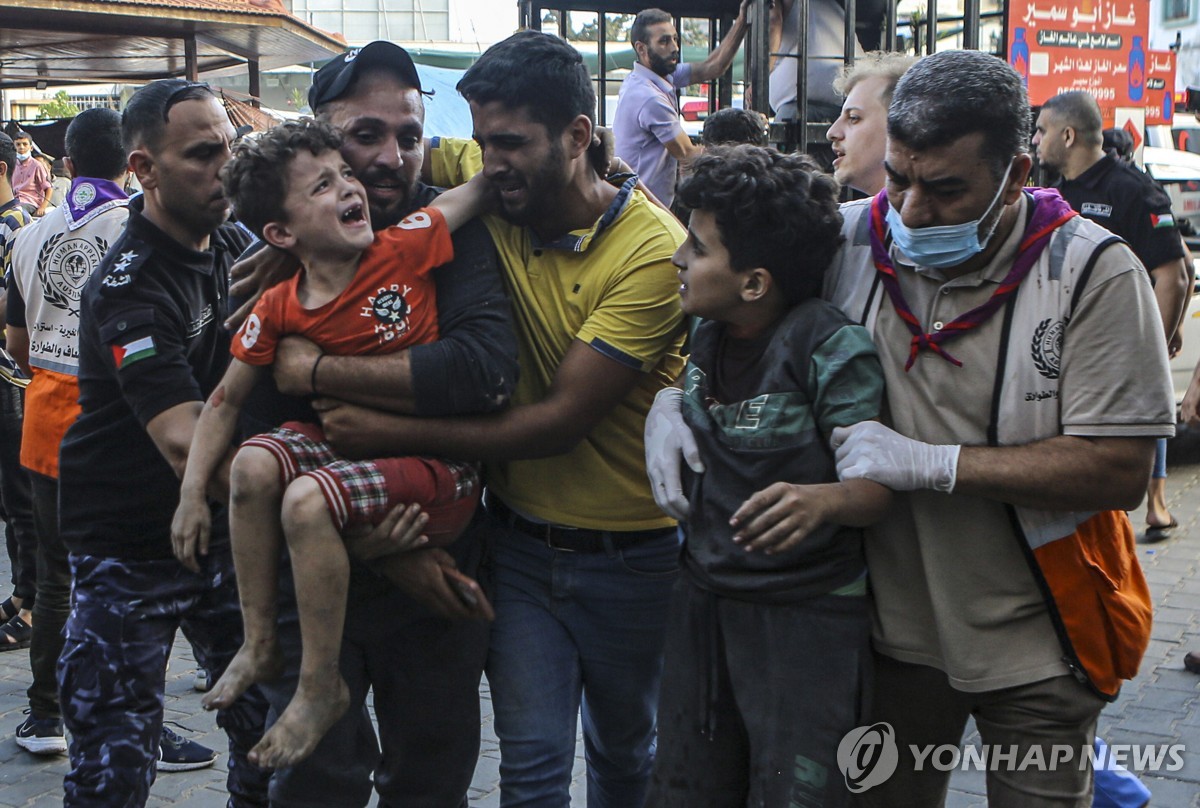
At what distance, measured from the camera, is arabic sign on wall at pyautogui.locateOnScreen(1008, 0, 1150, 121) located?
33.3ft

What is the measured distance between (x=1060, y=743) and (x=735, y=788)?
65 centimetres

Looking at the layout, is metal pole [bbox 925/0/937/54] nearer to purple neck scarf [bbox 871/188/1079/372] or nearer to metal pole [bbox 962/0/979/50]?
metal pole [bbox 962/0/979/50]

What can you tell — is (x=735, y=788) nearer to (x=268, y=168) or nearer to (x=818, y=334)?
(x=818, y=334)

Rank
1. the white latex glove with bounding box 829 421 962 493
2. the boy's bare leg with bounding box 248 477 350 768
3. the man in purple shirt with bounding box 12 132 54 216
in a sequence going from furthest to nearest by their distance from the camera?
the man in purple shirt with bounding box 12 132 54 216
the boy's bare leg with bounding box 248 477 350 768
the white latex glove with bounding box 829 421 962 493

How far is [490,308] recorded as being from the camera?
2676mm

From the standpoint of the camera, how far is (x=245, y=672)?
2.62 metres

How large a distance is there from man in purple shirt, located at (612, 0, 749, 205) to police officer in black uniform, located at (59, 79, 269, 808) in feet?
14.8

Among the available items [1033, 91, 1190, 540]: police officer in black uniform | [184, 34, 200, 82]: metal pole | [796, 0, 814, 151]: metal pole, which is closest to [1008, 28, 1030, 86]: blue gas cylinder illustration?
[796, 0, 814, 151]: metal pole

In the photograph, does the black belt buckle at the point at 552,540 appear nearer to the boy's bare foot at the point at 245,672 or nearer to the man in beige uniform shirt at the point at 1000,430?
the man in beige uniform shirt at the point at 1000,430

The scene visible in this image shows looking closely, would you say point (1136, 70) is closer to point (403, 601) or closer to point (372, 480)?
point (403, 601)

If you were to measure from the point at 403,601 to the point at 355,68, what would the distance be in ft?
3.98

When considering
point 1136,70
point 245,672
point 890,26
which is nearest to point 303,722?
point 245,672

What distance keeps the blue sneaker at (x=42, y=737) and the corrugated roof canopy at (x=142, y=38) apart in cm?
790

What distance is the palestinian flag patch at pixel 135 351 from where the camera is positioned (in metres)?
3.00
